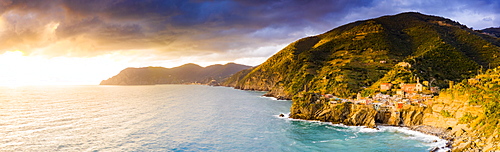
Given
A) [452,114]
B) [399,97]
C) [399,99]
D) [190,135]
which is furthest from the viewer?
[399,97]

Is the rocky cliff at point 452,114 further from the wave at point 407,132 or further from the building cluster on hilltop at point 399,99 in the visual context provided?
the wave at point 407,132

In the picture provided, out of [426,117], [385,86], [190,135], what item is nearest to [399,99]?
[426,117]

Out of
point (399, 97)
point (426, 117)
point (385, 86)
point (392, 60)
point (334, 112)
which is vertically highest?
point (392, 60)

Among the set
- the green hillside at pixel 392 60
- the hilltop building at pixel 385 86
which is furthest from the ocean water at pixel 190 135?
the green hillside at pixel 392 60

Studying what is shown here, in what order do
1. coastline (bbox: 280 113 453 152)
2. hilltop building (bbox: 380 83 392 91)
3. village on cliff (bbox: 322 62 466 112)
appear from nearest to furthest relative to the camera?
coastline (bbox: 280 113 453 152) < village on cliff (bbox: 322 62 466 112) < hilltop building (bbox: 380 83 392 91)

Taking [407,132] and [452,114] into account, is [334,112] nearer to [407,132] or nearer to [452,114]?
[407,132]

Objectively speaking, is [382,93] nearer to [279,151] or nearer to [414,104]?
[414,104]

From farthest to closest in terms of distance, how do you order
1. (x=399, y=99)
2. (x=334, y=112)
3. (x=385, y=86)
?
(x=385, y=86) → (x=334, y=112) → (x=399, y=99)

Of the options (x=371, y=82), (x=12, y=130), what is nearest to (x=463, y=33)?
(x=371, y=82)

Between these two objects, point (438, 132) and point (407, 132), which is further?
point (407, 132)

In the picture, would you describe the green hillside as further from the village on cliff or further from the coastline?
the coastline

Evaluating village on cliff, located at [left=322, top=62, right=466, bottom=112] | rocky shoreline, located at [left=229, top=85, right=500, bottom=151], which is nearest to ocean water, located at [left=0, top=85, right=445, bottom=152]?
rocky shoreline, located at [left=229, top=85, right=500, bottom=151]
